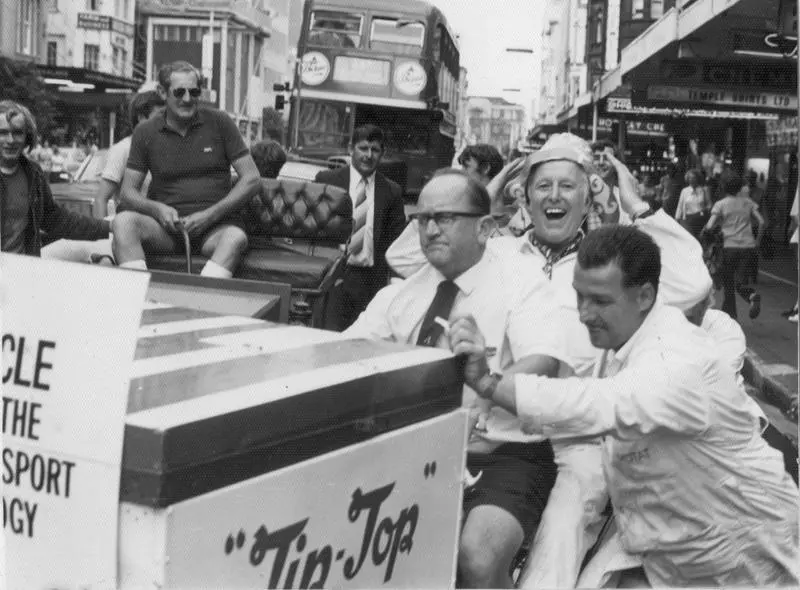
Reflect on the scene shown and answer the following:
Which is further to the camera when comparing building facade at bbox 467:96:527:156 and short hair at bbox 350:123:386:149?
building facade at bbox 467:96:527:156

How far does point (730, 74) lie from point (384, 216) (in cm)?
1271

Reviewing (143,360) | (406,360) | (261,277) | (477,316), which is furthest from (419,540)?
(261,277)

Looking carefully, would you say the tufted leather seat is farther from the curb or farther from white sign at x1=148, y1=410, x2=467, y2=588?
white sign at x1=148, y1=410, x2=467, y2=588

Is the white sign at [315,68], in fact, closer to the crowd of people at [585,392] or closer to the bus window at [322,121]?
the bus window at [322,121]

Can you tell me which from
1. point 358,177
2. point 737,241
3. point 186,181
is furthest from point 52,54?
point 186,181

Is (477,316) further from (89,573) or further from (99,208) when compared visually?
(99,208)

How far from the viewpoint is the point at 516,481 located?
143 inches

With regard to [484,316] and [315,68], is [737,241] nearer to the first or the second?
[315,68]

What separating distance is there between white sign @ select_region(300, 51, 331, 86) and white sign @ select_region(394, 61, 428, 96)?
127cm

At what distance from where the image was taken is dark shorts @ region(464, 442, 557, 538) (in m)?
3.57

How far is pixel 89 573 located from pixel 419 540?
2.87ft

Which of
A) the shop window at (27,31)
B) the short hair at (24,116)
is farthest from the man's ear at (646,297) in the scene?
the shop window at (27,31)

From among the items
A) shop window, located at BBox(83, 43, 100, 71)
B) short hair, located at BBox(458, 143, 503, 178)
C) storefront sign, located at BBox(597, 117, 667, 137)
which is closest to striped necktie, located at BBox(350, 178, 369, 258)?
short hair, located at BBox(458, 143, 503, 178)

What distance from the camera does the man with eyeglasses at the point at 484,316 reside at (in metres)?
3.56
